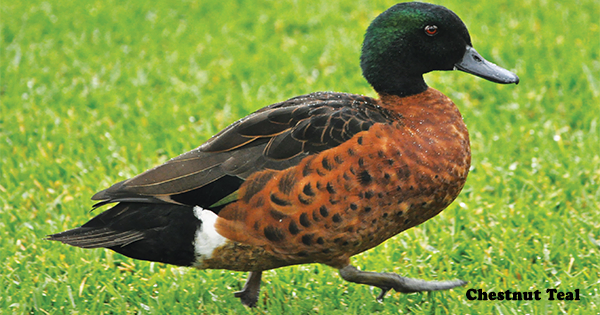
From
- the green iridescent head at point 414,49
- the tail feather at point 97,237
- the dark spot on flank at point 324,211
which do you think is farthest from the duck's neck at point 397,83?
the tail feather at point 97,237

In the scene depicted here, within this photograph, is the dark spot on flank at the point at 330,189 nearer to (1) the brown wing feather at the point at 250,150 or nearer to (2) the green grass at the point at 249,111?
(1) the brown wing feather at the point at 250,150

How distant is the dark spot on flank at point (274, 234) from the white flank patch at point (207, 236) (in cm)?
20

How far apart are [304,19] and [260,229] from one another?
160 inches

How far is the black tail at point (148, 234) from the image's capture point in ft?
9.96

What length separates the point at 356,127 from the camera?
3002 millimetres

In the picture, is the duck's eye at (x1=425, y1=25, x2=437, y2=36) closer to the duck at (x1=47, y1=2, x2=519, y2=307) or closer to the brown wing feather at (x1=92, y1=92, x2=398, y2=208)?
the duck at (x1=47, y1=2, x2=519, y2=307)

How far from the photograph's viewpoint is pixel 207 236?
3.02 metres

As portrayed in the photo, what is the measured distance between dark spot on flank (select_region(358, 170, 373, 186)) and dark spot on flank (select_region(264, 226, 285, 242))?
0.40m

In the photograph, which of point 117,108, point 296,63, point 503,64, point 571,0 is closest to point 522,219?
point 503,64

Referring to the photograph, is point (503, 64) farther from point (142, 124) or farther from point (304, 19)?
point (142, 124)

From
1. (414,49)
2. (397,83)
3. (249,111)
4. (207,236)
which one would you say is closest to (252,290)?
(207,236)

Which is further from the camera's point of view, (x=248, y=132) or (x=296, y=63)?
(x=296, y=63)

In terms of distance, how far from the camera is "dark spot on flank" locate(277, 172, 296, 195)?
115 inches

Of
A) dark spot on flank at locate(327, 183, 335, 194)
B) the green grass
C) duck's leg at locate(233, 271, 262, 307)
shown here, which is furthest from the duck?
the green grass
